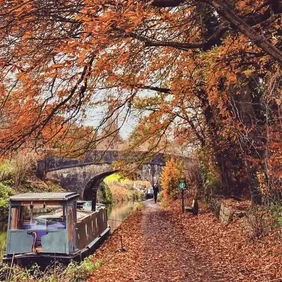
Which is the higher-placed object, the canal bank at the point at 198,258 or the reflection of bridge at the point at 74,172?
the reflection of bridge at the point at 74,172

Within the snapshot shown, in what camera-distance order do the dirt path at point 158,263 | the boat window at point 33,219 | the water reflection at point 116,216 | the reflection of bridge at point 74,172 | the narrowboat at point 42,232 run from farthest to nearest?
1. the reflection of bridge at point 74,172
2. the water reflection at point 116,216
3. the boat window at point 33,219
4. the narrowboat at point 42,232
5. the dirt path at point 158,263

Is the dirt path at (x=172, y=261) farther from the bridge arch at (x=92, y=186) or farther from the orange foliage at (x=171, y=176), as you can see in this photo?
the bridge arch at (x=92, y=186)

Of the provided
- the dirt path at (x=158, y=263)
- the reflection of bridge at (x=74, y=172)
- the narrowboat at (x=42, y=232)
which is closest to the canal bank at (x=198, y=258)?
the dirt path at (x=158, y=263)

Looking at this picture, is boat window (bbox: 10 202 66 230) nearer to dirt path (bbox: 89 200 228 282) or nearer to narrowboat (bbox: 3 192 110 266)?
narrowboat (bbox: 3 192 110 266)

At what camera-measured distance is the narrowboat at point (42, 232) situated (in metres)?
10.9

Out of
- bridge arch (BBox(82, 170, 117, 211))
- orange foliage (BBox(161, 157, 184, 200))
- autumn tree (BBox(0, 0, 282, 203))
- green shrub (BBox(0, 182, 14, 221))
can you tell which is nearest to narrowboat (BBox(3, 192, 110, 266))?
autumn tree (BBox(0, 0, 282, 203))

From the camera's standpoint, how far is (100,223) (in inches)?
664

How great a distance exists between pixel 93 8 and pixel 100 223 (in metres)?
13.2

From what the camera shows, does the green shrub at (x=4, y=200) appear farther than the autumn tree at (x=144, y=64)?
Yes

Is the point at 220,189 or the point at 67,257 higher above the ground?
the point at 220,189

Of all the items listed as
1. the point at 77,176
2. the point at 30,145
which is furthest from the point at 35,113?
the point at 77,176

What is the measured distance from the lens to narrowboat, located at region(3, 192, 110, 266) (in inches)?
429

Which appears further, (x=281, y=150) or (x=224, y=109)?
(x=224, y=109)

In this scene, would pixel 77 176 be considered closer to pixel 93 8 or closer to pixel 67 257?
pixel 67 257
